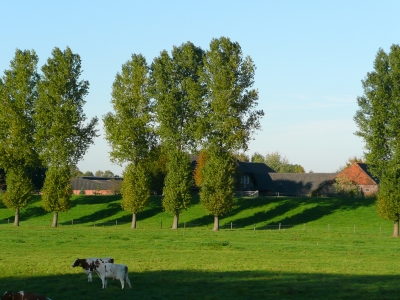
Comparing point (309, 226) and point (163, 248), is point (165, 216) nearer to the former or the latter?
point (309, 226)

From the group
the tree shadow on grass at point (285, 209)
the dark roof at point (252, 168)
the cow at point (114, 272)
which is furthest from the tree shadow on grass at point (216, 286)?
the dark roof at point (252, 168)

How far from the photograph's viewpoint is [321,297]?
68.4 feet

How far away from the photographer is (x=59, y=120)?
2813 inches

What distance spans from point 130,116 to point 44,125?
1042 centimetres

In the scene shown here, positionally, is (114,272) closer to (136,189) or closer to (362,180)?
(136,189)

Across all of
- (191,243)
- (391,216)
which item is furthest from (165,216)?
(191,243)

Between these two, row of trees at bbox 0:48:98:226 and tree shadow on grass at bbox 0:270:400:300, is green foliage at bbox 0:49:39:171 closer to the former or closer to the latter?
row of trees at bbox 0:48:98:226

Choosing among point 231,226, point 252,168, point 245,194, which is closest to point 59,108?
point 231,226

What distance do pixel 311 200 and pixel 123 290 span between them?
6571 cm

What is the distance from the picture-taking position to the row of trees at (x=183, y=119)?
69.1 metres

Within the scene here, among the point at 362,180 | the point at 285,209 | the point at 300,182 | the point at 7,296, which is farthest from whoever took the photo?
the point at 300,182

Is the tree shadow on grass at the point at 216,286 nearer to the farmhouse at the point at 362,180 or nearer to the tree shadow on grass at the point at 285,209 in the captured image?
the tree shadow on grass at the point at 285,209

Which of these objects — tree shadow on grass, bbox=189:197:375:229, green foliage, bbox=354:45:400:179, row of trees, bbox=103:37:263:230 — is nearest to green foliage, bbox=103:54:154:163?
row of trees, bbox=103:37:263:230

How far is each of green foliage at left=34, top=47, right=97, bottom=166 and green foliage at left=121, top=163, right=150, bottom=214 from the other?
305 inches
